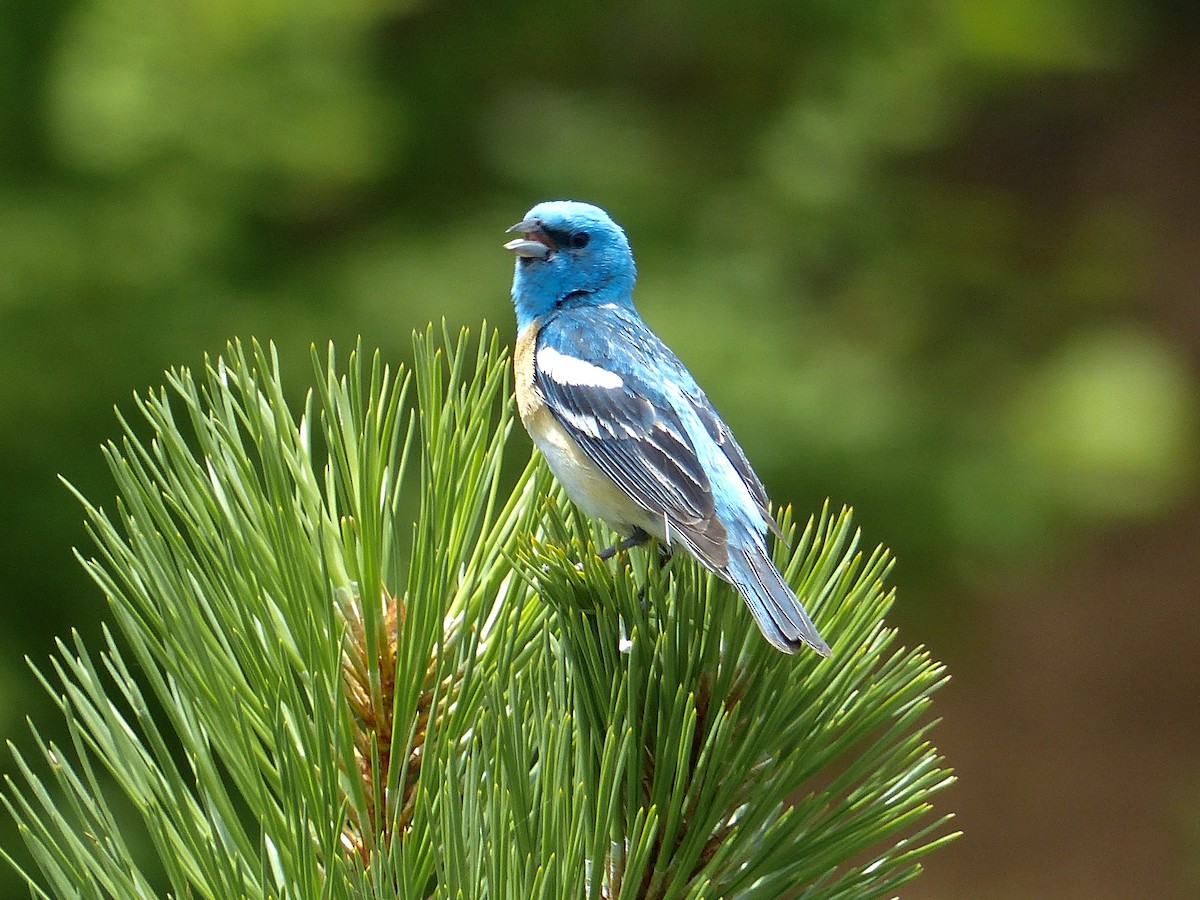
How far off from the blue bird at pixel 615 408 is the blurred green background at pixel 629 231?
1.98m

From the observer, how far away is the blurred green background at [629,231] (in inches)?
194

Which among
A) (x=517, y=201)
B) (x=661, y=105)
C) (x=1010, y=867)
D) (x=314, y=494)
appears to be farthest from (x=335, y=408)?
(x=1010, y=867)

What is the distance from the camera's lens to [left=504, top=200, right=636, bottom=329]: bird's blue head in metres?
3.02

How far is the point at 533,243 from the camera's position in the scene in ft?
9.87

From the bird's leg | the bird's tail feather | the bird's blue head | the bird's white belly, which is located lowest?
the bird's tail feather

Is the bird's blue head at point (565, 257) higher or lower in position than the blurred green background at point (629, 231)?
lower

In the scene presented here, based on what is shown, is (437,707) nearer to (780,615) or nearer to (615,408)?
(780,615)

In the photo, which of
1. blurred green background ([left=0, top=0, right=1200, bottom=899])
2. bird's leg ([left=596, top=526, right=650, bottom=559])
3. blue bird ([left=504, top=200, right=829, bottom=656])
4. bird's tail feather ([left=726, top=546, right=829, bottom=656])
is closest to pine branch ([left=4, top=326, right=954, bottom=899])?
bird's tail feather ([left=726, top=546, right=829, bottom=656])

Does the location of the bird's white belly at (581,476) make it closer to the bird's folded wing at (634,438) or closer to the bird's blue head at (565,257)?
the bird's folded wing at (634,438)

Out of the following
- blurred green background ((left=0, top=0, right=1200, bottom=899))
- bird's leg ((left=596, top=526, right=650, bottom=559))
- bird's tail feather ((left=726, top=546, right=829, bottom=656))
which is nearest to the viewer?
bird's tail feather ((left=726, top=546, right=829, bottom=656))

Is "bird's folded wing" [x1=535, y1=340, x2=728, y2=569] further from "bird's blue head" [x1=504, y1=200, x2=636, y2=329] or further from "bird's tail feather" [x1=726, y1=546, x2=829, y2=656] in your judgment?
"bird's tail feather" [x1=726, y1=546, x2=829, y2=656]

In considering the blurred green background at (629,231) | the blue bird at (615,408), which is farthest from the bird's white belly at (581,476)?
the blurred green background at (629,231)

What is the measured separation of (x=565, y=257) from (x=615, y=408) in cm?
54

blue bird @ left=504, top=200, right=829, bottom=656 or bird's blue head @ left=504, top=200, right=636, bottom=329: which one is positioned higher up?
bird's blue head @ left=504, top=200, right=636, bottom=329
